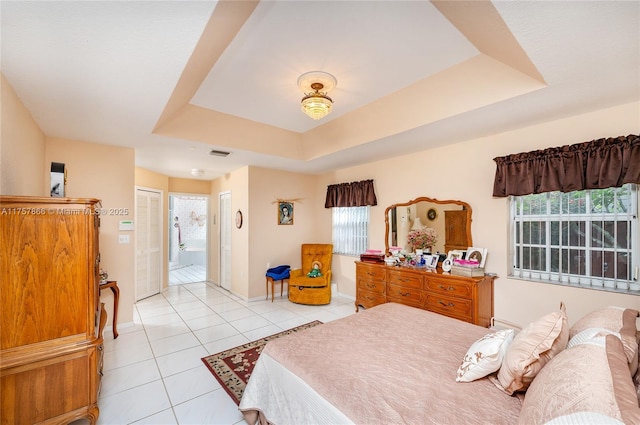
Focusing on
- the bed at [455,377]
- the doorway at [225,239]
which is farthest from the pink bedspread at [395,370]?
the doorway at [225,239]

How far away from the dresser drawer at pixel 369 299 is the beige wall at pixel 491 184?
0.85 metres

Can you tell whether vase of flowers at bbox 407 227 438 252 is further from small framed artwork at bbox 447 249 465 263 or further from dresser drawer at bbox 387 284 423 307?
dresser drawer at bbox 387 284 423 307

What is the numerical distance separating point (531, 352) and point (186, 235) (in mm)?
9394

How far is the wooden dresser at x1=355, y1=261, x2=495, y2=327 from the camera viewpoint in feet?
9.80

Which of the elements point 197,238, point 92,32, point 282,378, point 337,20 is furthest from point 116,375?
point 197,238

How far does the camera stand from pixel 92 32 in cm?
144

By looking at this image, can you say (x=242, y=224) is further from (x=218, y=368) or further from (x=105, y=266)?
(x=218, y=368)

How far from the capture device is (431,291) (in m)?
3.31

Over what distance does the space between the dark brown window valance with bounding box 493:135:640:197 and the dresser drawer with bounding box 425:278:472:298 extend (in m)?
1.14

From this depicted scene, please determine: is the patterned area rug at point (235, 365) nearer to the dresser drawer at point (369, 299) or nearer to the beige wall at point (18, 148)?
the dresser drawer at point (369, 299)

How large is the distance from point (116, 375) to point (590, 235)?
188 inches

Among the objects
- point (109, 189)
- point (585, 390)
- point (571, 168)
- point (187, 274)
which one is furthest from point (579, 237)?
point (187, 274)

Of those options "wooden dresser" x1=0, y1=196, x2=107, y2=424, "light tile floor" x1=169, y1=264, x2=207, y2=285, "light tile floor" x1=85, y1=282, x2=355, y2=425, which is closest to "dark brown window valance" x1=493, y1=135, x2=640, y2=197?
"light tile floor" x1=85, y1=282, x2=355, y2=425

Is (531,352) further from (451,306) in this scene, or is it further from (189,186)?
(189,186)
